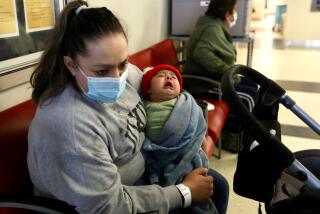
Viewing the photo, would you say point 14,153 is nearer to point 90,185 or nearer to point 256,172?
point 90,185

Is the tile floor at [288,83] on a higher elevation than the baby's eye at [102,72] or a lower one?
lower

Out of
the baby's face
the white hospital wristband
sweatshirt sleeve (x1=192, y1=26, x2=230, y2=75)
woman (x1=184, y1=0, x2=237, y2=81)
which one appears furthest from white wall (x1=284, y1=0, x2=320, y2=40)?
the white hospital wristband

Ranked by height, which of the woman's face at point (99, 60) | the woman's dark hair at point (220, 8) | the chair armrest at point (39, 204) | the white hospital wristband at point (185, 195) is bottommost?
the white hospital wristband at point (185, 195)

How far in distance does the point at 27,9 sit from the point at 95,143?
74 centimetres

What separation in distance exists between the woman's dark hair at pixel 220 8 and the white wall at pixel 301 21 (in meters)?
4.87

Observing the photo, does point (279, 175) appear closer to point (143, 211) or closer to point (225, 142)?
point (143, 211)

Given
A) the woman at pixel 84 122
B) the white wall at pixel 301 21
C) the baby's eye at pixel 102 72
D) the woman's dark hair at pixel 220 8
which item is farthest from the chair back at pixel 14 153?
the white wall at pixel 301 21

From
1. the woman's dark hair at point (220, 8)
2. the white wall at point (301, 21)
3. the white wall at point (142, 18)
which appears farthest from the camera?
the white wall at point (301, 21)

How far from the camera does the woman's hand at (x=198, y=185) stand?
127cm

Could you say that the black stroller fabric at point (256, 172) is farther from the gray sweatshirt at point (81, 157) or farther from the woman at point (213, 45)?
the woman at point (213, 45)

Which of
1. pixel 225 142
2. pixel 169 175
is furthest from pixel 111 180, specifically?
pixel 225 142

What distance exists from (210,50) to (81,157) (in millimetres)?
1844

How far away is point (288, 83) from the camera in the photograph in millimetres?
4477

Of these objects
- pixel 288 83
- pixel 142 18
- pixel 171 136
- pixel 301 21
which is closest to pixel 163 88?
pixel 171 136
